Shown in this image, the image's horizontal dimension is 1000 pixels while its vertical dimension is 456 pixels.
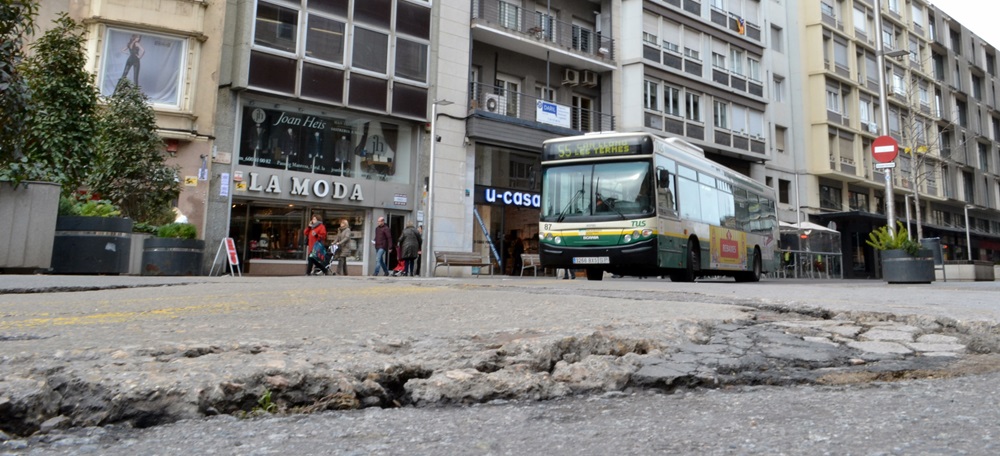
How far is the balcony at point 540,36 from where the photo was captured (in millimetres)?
23594

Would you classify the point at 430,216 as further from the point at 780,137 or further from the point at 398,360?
the point at 780,137

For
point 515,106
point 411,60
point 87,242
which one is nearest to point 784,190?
point 515,106

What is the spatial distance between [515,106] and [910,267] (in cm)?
1426

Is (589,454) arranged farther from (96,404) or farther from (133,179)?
(133,179)

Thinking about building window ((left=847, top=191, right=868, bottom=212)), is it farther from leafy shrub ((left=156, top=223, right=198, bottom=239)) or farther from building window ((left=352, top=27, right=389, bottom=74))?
leafy shrub ((left=156, top=223, right=198, bottom=239))

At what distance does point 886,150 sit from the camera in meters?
15.3

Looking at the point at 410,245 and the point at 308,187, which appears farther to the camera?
the point at 308,187

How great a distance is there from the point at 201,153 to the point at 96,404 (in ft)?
57.4

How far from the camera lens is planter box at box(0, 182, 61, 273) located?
1062cm

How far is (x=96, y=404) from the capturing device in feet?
5.98

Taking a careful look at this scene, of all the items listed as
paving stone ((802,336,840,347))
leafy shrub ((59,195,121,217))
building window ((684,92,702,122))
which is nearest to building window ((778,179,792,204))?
building window ((684,92,702,122))

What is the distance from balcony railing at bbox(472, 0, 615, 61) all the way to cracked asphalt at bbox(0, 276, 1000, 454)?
68.3 ft

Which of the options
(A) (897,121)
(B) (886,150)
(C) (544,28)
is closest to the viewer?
(B) (886,150)

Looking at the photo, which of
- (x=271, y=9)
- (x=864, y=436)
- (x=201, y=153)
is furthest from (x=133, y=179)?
(x=864, y=436)
